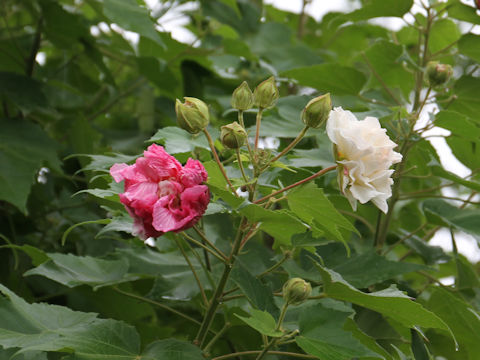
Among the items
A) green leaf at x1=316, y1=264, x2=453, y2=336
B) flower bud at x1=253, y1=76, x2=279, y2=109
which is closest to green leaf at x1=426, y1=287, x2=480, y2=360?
green leaf at x1=316, y1=264, x2=453, y2=336

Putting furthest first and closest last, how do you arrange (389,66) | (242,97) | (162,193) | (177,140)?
(389,66) < (177,140) < (242,97) < (162,193)

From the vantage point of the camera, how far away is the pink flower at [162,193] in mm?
734

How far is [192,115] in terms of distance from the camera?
0.82 m

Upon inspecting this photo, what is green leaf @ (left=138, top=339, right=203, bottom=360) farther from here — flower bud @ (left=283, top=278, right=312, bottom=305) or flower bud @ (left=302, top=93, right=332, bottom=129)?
flower bud @ (left=302, top=93, right=332, bottom=129)

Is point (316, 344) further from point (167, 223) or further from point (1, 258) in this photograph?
point (1, 258)

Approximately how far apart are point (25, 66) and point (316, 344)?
101 cm

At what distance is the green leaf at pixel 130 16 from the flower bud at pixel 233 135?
1.67 ft

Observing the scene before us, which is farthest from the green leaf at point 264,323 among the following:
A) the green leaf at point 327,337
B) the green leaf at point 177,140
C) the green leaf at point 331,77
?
the green leaf at point 331,77

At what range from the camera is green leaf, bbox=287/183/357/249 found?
0.77 meters

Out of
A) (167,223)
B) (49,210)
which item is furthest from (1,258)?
(167,223)

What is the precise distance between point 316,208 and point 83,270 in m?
0.45

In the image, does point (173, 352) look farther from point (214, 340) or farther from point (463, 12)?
point (463, 12)

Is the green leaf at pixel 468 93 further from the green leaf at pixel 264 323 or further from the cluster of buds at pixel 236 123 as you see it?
the green leaf at pixel 264 323

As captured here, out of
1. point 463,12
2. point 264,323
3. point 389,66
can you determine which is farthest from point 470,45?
point 264,323
